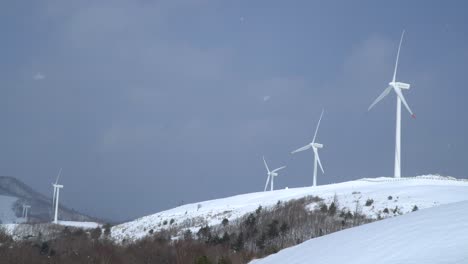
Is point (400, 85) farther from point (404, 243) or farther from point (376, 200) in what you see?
point (404, 243)

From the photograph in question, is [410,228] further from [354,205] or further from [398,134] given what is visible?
[398,134]

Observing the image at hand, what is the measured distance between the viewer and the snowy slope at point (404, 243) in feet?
29.2

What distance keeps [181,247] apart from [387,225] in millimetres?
13005

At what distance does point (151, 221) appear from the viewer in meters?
59.8

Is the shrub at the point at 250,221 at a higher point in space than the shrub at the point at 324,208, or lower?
lower

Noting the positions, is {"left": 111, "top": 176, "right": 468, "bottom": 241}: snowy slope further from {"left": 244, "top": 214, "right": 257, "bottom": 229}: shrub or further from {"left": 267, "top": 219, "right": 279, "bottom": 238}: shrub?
{"left": 267, "top": 219, "right": 279, "bottom": 238}: shrub

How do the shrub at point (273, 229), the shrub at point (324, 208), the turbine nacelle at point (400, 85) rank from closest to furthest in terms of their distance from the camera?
the shrub at point (273, 229)
the shrub at point (324, 208)
the turbine nacelle at point (400, 85)

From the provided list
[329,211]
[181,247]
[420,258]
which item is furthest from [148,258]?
[329,211]

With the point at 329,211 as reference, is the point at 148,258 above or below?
below

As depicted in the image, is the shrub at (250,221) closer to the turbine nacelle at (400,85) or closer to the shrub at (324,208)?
the shrub at (324,208)

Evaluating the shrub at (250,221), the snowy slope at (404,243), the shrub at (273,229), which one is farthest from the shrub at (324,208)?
the snowy slope at (404,243)

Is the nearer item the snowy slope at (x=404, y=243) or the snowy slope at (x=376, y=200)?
the snowy slope at (x=404, y=243)

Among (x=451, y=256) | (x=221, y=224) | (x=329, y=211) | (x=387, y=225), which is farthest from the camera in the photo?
(x=221, y=224)

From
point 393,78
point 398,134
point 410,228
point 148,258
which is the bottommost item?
point 148,258
